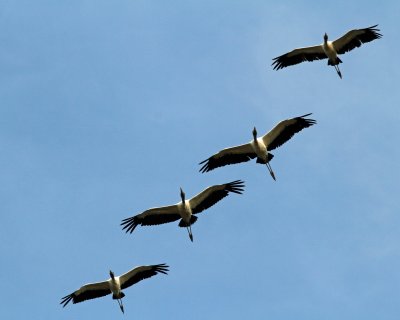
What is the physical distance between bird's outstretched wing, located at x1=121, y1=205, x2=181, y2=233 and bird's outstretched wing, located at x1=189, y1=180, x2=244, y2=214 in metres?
0.78

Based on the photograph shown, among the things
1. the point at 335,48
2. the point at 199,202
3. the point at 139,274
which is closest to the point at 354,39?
the point at 335,48

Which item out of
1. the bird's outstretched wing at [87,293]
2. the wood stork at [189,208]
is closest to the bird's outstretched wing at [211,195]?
the wood stork at [189,208]

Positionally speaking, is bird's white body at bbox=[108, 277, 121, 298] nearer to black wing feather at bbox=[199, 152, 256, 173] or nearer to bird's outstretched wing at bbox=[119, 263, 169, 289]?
bird's outstretched wing at bbox=[119, 263, 169, 289]

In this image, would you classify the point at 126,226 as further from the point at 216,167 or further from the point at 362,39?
the point at 362,39

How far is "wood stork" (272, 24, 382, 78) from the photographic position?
126ft

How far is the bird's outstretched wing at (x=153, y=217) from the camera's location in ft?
119

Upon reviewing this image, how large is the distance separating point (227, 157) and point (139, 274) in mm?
5953

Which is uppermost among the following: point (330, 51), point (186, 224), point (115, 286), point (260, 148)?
point (330, 51)

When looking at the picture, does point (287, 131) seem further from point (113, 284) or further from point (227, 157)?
point (113, 284)

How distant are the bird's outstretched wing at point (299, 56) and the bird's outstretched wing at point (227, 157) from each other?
5317mm

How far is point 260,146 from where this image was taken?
35781 millimetres

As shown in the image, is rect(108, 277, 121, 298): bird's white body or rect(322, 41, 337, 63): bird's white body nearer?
rect(108, 277, 121, 298): bird's white body

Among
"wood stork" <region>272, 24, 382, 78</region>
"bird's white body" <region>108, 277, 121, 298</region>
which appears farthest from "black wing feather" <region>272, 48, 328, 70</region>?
"bird's white body" <region>108, 277, 121, 298</region>

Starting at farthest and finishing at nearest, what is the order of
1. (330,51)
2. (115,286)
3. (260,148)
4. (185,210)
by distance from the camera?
(330,51) < (115,286) < (185,210) < (260,148)
